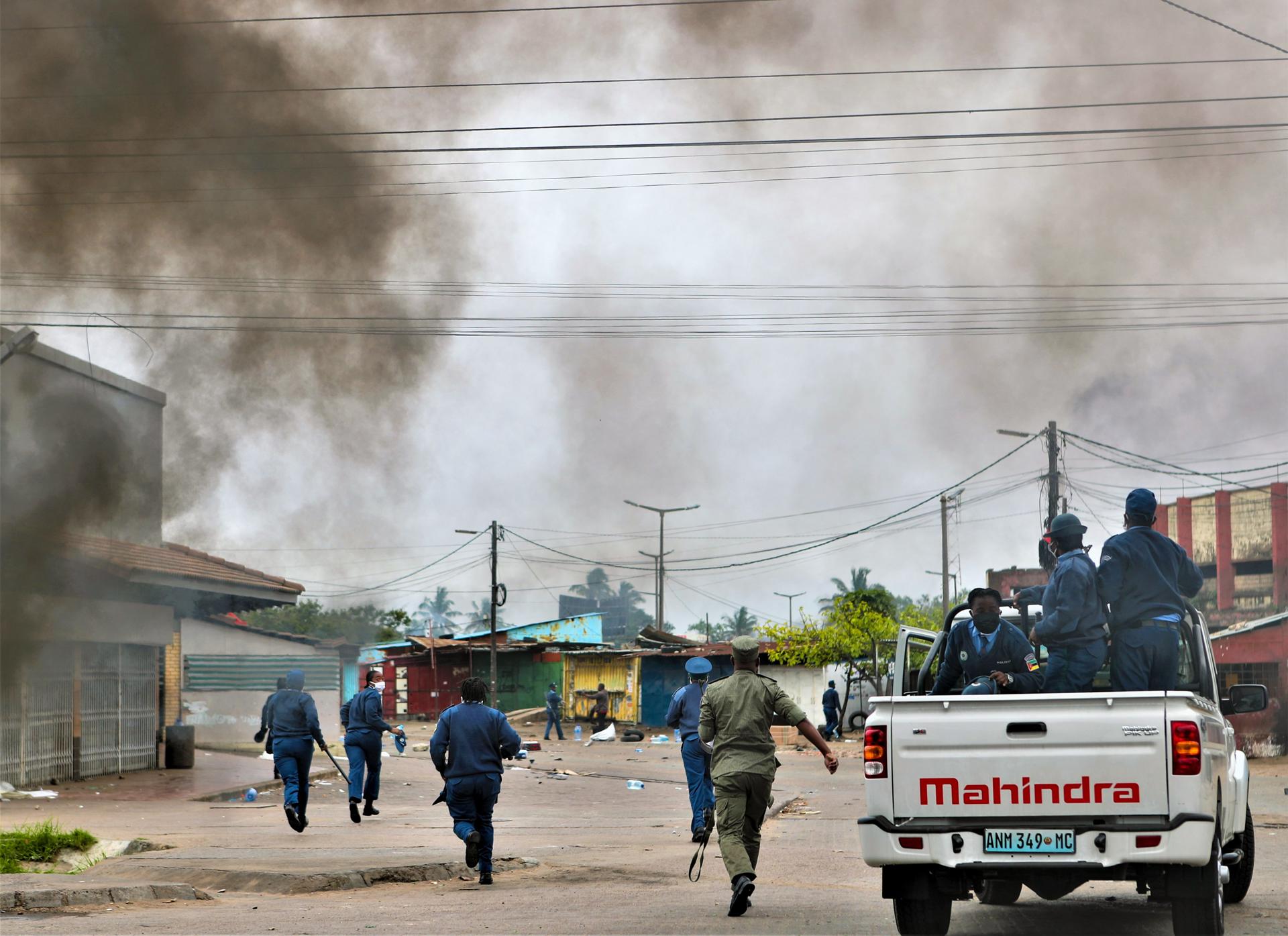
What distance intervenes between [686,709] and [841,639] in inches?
1048

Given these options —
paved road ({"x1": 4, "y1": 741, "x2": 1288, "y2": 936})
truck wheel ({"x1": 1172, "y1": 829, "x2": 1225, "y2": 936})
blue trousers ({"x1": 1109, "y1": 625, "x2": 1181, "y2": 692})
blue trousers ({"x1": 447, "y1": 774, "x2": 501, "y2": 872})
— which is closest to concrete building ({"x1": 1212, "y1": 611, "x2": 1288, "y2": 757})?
paved road ({"x1": 4, "y1": 741, "x2": 1288, "y2": 936})

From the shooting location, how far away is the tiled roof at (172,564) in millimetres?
17703

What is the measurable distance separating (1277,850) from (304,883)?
302 inches

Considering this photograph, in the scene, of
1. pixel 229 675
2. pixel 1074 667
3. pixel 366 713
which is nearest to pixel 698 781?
pixel 366 713

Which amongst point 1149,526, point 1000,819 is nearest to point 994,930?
point 1000,819

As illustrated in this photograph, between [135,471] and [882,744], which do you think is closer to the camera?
[882,744]

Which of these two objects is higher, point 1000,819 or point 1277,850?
point 1000,819

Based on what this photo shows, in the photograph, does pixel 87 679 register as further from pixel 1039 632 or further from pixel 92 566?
pixel 1039 632

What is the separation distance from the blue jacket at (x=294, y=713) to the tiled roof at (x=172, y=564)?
231 inches

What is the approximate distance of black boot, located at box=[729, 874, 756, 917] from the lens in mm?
7004

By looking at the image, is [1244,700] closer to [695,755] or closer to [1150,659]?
[1150,659]

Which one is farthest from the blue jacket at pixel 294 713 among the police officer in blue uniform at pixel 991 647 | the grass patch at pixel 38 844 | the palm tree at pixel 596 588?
the palm tree at pixel 596 588

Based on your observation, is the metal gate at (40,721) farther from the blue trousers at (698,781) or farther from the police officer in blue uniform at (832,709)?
the police officer in blue uniform at (832,709)

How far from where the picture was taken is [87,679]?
1908cm
